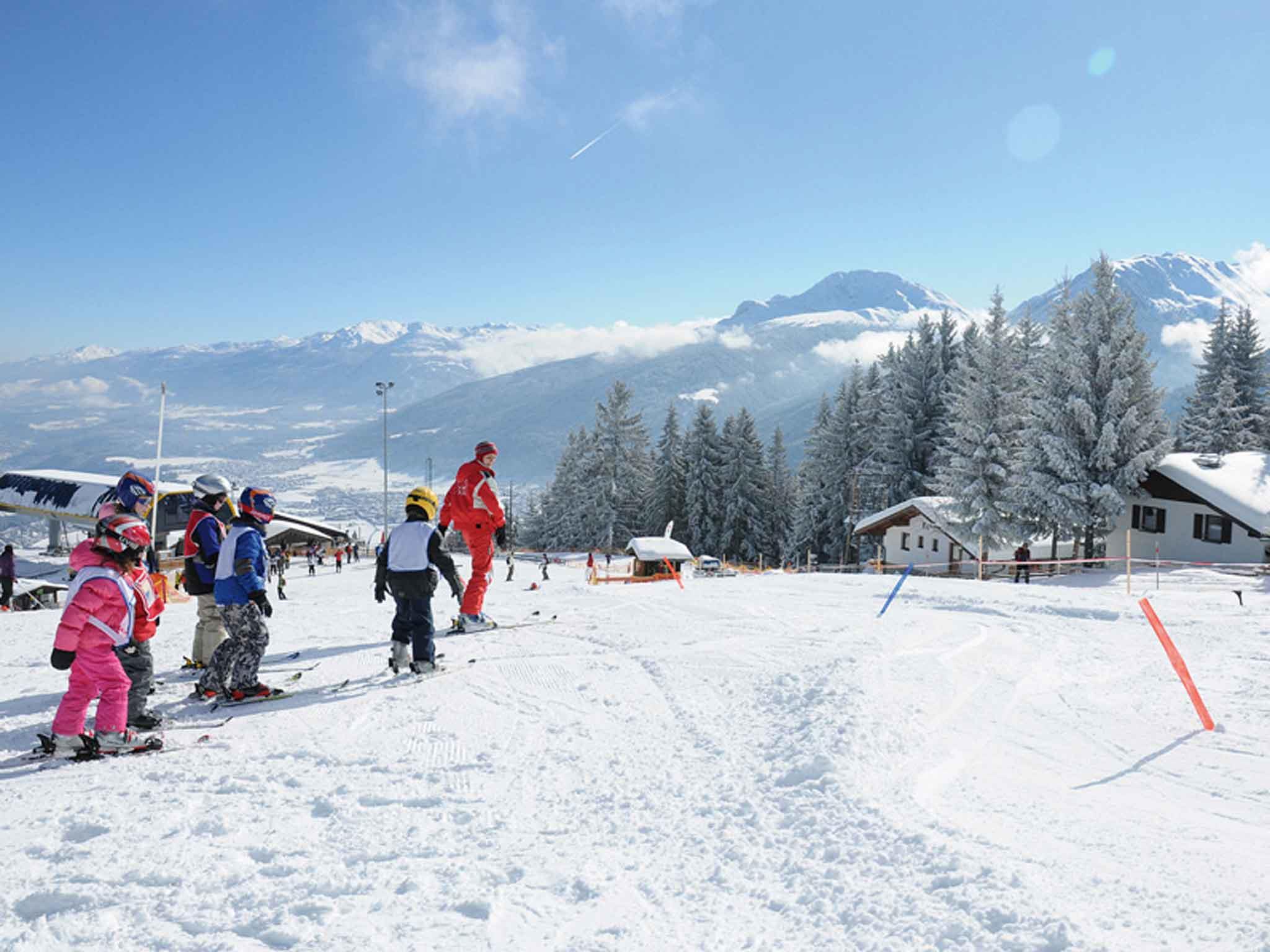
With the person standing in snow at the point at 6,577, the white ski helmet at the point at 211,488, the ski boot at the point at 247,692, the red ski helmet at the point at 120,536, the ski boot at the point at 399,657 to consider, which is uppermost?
the white ski helmet at the point at 211,488

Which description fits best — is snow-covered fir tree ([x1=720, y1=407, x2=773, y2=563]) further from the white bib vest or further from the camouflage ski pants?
the camouflage ski pants

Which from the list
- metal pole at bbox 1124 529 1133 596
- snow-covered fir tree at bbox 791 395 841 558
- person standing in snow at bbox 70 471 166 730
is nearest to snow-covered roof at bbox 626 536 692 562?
snow-covered fir tree at bbox 791 395 841 558

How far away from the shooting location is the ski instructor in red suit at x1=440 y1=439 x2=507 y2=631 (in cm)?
891

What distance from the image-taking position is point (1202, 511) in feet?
91.7

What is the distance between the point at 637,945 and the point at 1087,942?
1657 millimetres

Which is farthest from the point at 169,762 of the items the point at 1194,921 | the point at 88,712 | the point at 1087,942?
the point at 1194,921

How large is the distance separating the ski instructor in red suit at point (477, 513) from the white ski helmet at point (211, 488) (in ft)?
8.46

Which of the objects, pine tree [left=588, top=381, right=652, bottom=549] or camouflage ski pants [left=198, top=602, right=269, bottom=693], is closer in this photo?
camouflage ski pants [left=198, top=602, right=269, bottom=693]

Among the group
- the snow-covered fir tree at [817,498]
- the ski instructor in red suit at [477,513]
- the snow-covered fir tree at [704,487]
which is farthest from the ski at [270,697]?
the snow-covered fir tree at [704,487]

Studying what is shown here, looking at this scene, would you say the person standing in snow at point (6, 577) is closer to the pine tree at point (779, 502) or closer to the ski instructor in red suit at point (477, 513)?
the ski instructor in red suit at point (477, 513)

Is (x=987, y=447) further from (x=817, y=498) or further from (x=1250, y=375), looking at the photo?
(x=1250, y=375)

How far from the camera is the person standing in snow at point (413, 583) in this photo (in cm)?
683

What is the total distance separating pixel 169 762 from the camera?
4602 mm

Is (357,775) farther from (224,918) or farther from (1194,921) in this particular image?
(1194,921)
